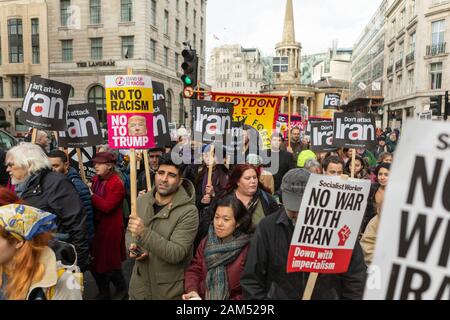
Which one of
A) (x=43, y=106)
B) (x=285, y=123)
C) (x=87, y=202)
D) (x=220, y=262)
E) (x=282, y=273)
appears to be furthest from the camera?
(x=285, y=123)

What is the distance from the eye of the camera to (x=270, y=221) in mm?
2559

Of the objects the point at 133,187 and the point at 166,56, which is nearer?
the point at 133,187

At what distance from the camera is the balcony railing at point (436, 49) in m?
34.2

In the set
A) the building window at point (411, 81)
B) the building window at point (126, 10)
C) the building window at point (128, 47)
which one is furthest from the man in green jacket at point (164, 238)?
the building window at point (411, 81)

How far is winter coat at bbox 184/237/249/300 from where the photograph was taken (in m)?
A: 2.77

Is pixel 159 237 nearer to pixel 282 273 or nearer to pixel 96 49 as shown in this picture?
pixel 282 273

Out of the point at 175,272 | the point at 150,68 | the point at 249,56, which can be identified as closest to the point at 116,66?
the point at 150,68

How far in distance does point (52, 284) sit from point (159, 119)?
3073 millimetres

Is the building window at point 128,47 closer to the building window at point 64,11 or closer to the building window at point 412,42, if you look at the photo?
the building window at point 64,11

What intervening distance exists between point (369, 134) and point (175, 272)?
5.00m

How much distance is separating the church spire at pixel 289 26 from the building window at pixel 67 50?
196ft

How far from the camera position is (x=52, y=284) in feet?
6.63

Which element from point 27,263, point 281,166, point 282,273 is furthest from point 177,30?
point 27,263

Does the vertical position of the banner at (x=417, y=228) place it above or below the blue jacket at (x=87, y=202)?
above
